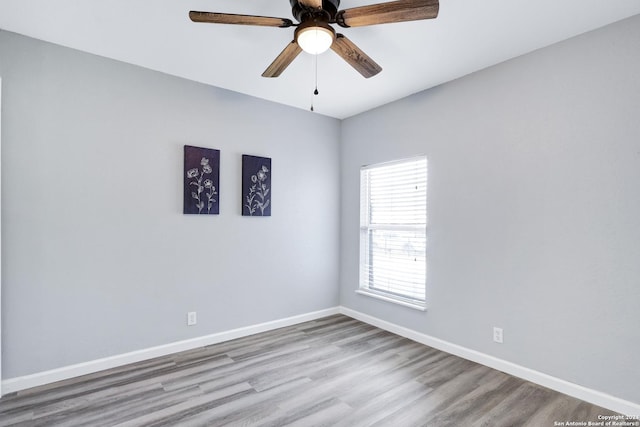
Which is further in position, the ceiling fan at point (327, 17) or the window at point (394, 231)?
the window at point (394, 231)

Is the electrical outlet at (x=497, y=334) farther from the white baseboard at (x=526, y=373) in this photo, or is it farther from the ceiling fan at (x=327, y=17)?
the ceiling fan at (x=327, y=17)

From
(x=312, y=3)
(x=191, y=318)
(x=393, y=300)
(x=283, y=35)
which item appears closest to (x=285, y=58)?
(x=283, y=35)

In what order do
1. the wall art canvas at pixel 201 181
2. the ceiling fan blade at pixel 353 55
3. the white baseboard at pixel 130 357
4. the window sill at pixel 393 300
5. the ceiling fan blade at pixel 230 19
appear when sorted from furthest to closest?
the window sill at pixel 393 300 < the wall art canvas at pixel 201 181 < the white baseboard at pixel 130 357 < the ceiling fan blade at pixel 353 55 < the ceiling fan blade at pixel 230 19

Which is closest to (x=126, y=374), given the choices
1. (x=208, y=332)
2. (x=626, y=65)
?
(x=208, y=332)

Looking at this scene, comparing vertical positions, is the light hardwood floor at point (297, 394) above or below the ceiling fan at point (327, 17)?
below

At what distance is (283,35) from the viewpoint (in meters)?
2.38

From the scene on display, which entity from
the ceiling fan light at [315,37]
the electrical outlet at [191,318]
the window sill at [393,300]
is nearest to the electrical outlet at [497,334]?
the window sill at [393,300]

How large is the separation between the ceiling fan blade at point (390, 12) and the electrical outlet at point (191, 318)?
2792 mm

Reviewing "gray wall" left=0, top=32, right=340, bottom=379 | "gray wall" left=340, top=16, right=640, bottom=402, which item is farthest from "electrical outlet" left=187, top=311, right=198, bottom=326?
"gray wall" left=340, top=16, right=640, bottom=402

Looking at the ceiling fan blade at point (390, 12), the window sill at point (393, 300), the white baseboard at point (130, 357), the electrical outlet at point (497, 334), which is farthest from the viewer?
the window sill at point (393, 300)

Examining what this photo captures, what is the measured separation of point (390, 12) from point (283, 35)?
1009 mm

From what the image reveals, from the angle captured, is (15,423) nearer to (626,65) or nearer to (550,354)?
(550,354)

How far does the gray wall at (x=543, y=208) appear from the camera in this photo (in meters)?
2.17

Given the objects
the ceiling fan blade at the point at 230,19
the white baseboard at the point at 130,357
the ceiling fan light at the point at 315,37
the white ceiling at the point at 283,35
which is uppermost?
the white ceiling at the point at 283,35
